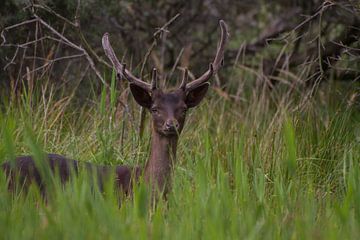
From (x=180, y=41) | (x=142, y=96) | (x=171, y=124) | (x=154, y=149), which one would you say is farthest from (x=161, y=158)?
(x=180, y=41)

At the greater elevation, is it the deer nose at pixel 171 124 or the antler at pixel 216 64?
the antler at pixel 216 64

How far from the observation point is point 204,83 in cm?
691

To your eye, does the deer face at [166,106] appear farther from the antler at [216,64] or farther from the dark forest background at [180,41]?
the dark forest background at [180,41]

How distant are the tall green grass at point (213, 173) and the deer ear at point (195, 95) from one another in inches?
12.8

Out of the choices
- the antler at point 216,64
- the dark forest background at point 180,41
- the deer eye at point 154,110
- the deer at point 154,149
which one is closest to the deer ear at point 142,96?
the deer at point 154,149

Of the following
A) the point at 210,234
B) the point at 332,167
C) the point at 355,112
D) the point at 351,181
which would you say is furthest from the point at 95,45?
the point at 210,234

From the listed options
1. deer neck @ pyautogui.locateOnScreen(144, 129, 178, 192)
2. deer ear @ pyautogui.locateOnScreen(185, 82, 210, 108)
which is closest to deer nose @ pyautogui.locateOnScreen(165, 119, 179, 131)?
deer neck @ pyautogui.locateOnScreen(144, 129, 178, 192)

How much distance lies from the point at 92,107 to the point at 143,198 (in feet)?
12.5

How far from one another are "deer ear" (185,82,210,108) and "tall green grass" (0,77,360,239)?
33 centimetres

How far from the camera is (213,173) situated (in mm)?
6434

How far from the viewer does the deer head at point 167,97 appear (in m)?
6.53

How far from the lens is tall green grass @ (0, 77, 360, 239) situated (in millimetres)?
4555

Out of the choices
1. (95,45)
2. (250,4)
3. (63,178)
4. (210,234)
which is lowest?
(210,234)

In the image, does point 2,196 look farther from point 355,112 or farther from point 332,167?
point 355,112
